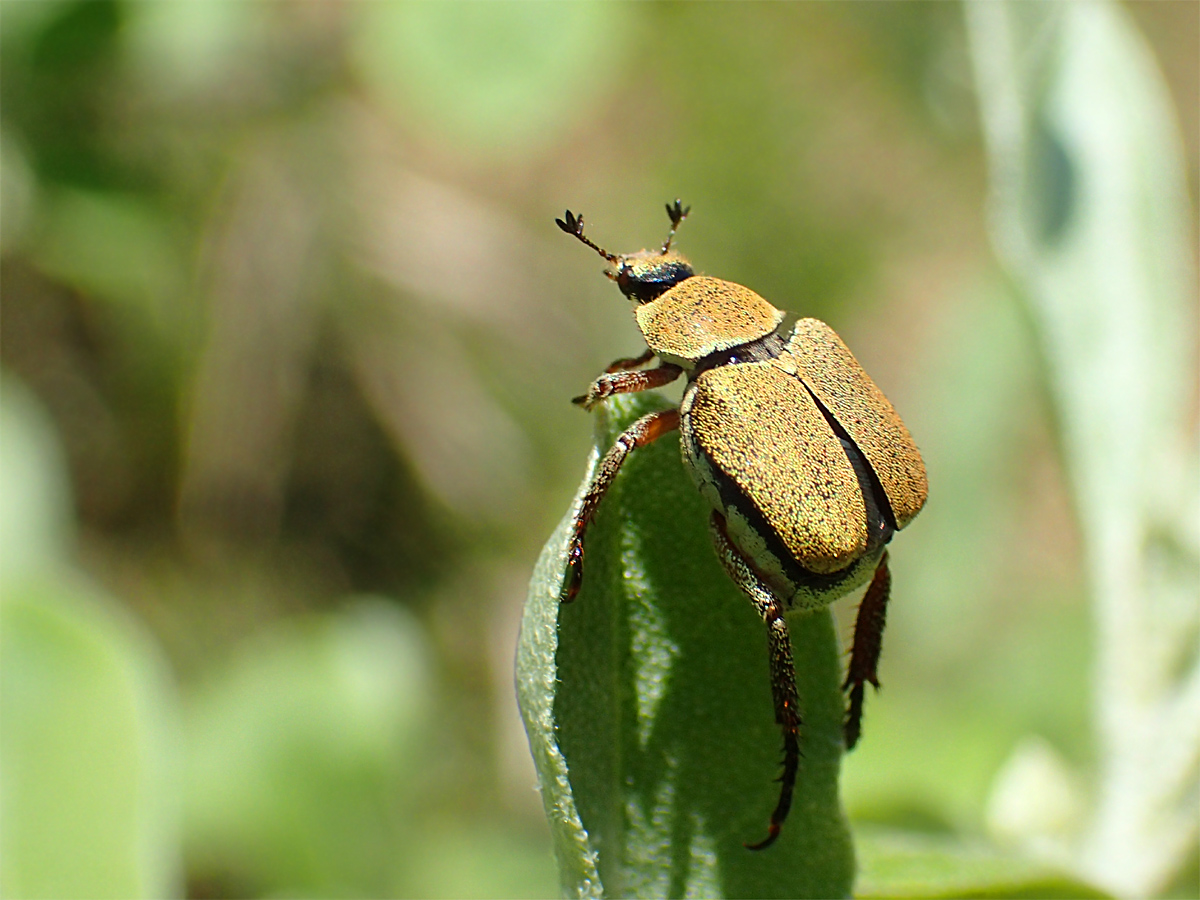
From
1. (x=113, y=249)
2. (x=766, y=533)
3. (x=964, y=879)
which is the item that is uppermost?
(x=113, y=249)

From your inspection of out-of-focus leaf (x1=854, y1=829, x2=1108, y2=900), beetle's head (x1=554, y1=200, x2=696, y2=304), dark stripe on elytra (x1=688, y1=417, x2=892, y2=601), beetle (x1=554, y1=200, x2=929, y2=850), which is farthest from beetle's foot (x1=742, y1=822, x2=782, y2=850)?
beetle's head (x1=554, y1=200, x2=696, y2=304)

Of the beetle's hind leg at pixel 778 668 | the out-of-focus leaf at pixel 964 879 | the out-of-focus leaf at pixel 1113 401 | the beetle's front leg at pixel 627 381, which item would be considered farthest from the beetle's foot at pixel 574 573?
the out-of-focus leaf at pixel 1113 401

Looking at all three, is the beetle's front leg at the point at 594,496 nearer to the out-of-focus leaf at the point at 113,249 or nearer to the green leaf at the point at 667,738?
the green leaf at the point at 667,738

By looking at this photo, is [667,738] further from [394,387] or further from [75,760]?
[394,387]

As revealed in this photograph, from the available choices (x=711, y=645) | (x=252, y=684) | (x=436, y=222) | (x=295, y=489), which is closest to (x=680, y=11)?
(x=436, y=222)

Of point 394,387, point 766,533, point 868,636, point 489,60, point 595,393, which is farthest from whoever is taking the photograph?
point 394,387

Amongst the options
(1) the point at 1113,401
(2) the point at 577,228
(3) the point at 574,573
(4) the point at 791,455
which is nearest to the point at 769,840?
(3) the point at 574,573
